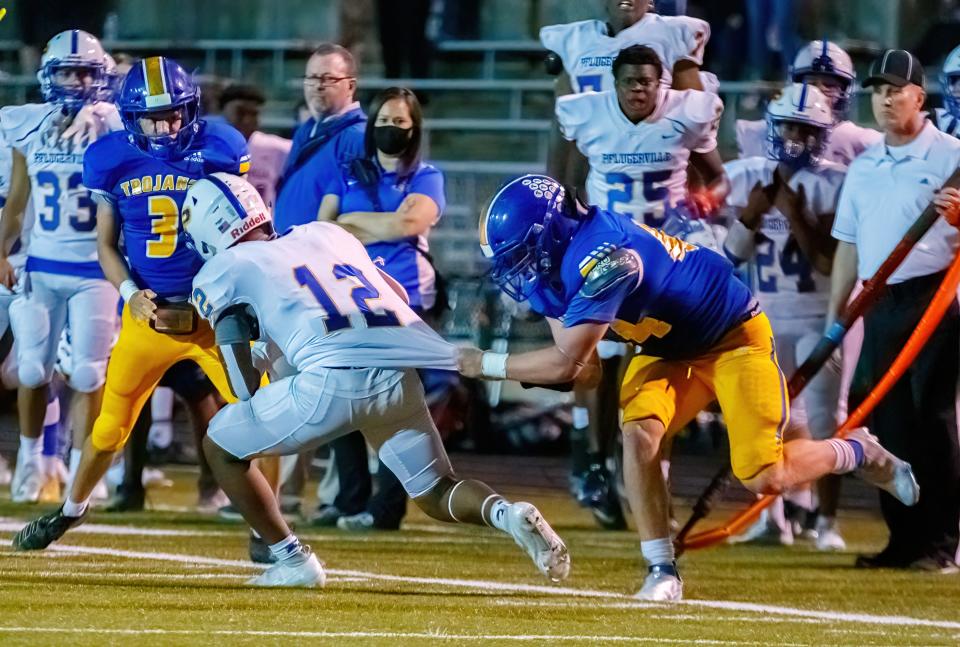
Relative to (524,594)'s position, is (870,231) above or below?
above

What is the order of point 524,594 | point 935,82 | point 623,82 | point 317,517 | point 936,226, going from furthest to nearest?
point 935,82 → point 317,517 → point 623,82 → point 936,226 → point 524,594

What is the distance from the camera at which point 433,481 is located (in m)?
5.70

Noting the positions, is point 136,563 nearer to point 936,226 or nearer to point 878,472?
point 878,472

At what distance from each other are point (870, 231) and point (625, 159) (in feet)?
3.71

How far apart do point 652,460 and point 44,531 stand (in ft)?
7.23

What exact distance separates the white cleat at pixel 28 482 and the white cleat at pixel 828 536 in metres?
3.50

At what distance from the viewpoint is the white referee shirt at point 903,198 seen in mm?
6812

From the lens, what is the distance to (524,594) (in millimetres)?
5848

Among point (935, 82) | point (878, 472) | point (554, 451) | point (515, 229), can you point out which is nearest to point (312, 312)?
point (515, 229)

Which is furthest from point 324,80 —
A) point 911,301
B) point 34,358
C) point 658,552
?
point 658,552

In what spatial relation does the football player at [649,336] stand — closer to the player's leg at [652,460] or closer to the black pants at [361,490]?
the player's leg at [652,460]

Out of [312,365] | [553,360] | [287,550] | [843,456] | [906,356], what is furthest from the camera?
[906,356]

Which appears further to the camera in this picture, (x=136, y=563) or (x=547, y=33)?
(x=547, y=33)

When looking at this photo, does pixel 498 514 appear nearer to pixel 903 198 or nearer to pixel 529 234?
pixel 529 234
